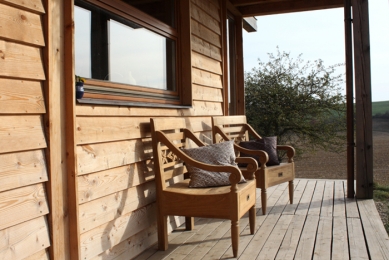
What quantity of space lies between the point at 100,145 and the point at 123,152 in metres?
0.26

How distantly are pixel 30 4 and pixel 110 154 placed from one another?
0.98 metres

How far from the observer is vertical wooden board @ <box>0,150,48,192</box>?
1.72 m

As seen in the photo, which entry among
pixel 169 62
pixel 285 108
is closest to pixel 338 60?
pixel 285 108

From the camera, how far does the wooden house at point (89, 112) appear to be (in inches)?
70.7

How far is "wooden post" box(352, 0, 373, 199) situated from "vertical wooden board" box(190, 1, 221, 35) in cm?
149

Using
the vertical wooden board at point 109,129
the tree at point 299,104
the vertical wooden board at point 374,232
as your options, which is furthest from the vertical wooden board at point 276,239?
the tree at point 299,104

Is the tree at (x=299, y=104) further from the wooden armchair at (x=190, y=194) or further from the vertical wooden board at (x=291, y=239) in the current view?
the wooden armchair at (x=190, y=194)

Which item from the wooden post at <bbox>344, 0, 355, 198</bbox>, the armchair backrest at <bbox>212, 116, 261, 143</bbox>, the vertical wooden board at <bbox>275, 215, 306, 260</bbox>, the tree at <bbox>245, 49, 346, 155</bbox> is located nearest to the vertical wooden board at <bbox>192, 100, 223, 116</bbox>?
the armchair backrest at <bbox>212, 116, 261, 143</bbox>

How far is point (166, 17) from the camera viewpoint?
358cm

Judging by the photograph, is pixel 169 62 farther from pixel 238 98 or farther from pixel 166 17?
pixel 238 98

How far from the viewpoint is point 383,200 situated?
4730 mm

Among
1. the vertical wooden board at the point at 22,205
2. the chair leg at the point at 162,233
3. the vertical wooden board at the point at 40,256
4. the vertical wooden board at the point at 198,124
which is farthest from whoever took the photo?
the vertical wooden board at the point at 198,124

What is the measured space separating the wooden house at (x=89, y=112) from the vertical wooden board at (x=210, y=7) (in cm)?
4

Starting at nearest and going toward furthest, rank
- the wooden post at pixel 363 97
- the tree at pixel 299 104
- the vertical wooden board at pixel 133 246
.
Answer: the vertical wooden board at pixel 133 246
the wooden post at pixel 363 97
the tree at pixel 299 104
